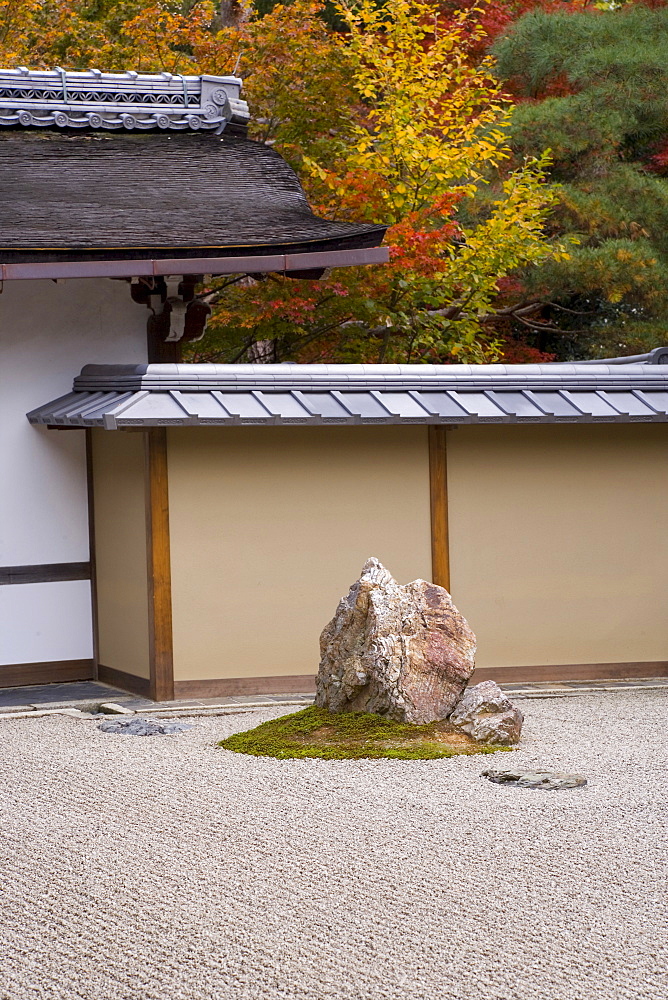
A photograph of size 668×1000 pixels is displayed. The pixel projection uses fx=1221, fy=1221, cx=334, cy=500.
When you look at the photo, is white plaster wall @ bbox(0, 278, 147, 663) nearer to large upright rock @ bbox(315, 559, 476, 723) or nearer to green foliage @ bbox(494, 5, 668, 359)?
large upright rock @ bbox(315, 559, 476, 723)

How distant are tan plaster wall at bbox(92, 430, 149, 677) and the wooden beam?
14 cm

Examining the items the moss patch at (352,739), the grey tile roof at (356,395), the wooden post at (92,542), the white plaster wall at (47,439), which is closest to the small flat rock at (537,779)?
the moss patch at (352,739)

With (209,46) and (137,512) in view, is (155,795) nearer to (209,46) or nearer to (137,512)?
(137,512)

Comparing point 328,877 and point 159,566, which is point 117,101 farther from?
point 328,877

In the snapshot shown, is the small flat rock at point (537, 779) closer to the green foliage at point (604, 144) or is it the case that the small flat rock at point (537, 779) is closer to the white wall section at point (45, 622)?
the white wall section at point (45, 622)

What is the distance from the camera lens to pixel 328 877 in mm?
4430

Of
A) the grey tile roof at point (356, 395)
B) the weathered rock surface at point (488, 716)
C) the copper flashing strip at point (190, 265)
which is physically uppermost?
the copper flashing strip at point (190, 265)

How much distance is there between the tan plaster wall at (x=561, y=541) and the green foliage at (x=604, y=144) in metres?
4.98

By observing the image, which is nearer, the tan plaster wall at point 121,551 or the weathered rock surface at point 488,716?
the weathered rock surface at point 488,716

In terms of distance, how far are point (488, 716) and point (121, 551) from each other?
123 inches

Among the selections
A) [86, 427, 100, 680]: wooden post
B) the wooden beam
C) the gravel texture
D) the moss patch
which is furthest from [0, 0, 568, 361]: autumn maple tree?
the gravel texture

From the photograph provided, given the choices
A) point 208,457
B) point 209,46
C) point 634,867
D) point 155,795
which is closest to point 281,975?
point 634,867

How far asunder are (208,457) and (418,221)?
5978mm

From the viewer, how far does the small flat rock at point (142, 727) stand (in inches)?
277
